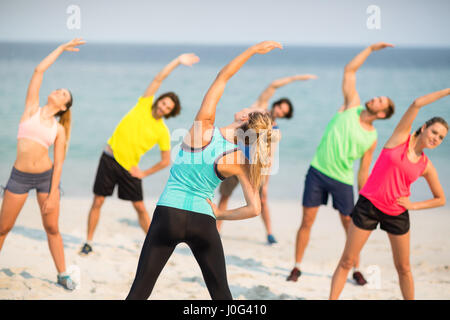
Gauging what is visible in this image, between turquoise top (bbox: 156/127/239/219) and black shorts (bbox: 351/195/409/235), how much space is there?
1340 mm

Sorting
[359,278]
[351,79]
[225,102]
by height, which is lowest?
[359,278]

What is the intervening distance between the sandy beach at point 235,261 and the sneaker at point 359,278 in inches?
2.3

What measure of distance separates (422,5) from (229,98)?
10.1 m

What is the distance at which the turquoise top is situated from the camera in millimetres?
2592

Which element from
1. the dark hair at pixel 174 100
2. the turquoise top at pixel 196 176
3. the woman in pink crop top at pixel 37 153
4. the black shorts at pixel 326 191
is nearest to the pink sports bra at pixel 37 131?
the woman in pink crop top at pixel 37 153

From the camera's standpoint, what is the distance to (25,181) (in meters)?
3.76

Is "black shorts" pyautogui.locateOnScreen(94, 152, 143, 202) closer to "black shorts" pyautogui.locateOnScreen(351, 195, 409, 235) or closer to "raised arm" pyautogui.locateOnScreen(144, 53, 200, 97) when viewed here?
"raised arm" pyautogui.locateOnScreen(144, 53, 200, 97)

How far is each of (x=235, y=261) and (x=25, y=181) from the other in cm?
240

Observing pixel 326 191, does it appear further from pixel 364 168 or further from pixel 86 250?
pixel 86 250

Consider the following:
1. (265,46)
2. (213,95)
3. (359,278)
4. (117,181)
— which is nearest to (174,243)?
(213,95)

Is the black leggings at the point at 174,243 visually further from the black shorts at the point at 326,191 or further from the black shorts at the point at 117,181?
the black shorts at the point at 117,181

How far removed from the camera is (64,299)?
3938 millimetres

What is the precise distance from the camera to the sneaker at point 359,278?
4629 millimetres
